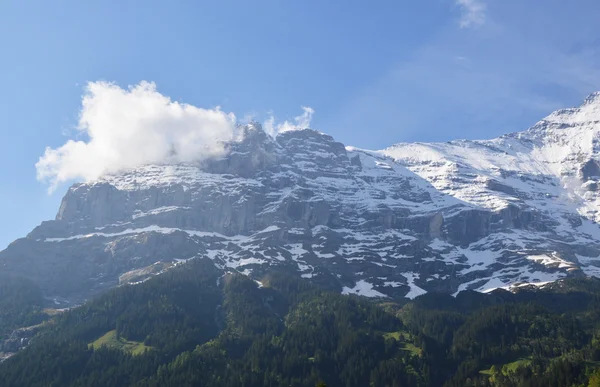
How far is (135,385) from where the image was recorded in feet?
655

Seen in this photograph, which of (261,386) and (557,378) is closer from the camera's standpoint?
(557,378)

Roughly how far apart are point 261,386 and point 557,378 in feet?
271

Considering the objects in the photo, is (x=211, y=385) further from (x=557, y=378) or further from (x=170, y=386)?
(x=557, y=378)

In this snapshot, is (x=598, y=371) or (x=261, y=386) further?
(x=261, y=386)

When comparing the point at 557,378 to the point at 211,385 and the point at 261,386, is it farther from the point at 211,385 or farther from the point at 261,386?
the point at 211,385

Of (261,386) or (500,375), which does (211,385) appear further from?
(500,375)

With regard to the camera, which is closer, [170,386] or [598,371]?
[598,371]

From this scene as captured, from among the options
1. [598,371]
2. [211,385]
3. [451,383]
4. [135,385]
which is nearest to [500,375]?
[451,383]

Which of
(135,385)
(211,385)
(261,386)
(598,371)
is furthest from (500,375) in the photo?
(135,385)

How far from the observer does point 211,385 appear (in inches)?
7869

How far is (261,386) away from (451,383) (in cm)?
5581

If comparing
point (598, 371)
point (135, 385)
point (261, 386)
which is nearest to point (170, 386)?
point (135, 385)

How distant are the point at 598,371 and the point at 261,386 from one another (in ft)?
304

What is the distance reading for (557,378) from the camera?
183 m
